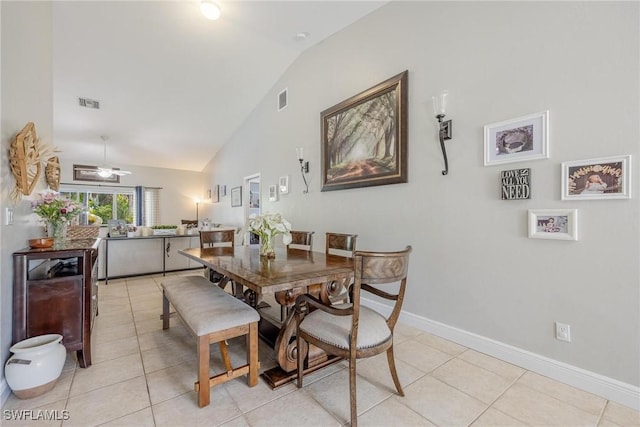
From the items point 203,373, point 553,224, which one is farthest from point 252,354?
point 553,224

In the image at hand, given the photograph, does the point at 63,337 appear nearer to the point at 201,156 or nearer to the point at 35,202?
the point at 35,202

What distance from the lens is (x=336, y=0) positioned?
311cm

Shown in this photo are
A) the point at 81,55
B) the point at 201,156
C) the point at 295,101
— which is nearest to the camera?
the point at 81,55

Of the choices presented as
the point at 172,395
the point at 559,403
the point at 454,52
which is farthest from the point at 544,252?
the point at 172,395

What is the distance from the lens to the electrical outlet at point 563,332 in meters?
1.81

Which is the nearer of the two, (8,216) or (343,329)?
(343,329)

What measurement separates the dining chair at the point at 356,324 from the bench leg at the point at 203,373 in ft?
1.78

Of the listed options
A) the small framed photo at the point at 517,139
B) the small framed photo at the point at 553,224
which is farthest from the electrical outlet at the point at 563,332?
the small framed photo at the point at 517,139

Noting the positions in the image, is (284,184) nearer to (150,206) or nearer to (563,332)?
(563,332)

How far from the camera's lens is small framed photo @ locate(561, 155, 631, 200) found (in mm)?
1589

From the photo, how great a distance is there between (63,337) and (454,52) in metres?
3.81

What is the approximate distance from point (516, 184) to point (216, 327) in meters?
2.28

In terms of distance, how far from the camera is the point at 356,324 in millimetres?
1411

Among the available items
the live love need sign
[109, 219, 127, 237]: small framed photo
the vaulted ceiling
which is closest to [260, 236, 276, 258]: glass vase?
the live love need sign
